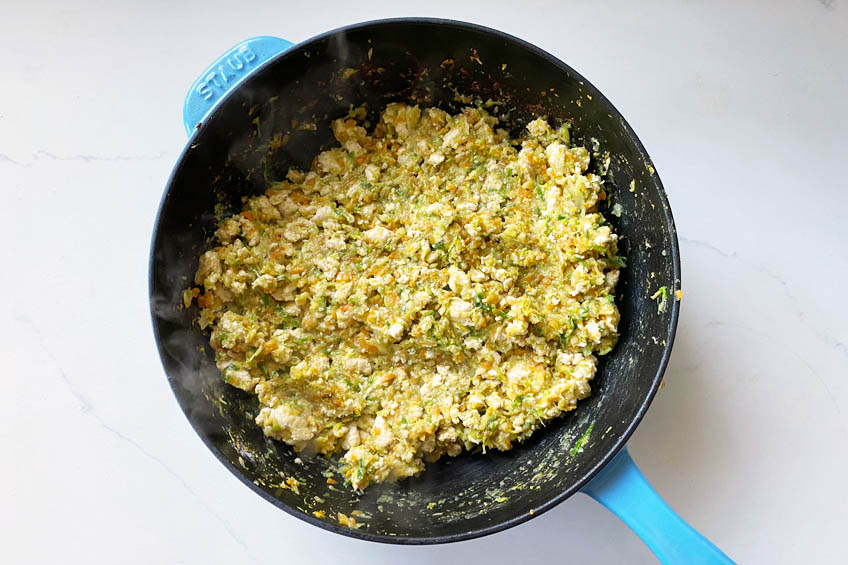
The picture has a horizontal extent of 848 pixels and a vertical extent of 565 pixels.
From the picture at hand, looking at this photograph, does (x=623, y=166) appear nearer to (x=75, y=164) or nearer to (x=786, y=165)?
(x=786, y=165)

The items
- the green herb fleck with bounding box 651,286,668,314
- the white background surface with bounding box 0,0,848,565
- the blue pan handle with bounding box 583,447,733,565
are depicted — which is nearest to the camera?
the blue pan handle with bounding box 583,447,733,565

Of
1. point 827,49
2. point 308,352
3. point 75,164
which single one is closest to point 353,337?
point 308,352

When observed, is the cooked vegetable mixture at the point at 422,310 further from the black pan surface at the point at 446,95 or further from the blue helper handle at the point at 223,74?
the blue helper handle at the point at 223,74

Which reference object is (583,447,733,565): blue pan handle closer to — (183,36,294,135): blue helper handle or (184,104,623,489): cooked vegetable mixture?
(184,104,623,489): cooked vegetable mixture

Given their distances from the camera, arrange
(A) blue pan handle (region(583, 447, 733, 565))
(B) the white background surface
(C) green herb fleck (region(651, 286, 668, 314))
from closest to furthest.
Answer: (A) blue pan handle (region(583, 447, 733, 565)) → (C) green herb fleck (region(651, 286, 668, 314)) → (B) the white background surface

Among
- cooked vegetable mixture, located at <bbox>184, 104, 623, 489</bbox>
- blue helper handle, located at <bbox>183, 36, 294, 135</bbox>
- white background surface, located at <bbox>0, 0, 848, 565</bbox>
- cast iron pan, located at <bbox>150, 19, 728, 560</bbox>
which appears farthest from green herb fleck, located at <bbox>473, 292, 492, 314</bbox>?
blue helper handle, located at <bbox>183, 36, 294, 135</bbox>

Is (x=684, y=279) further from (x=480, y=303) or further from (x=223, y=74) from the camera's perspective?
(x=223, y=74)
